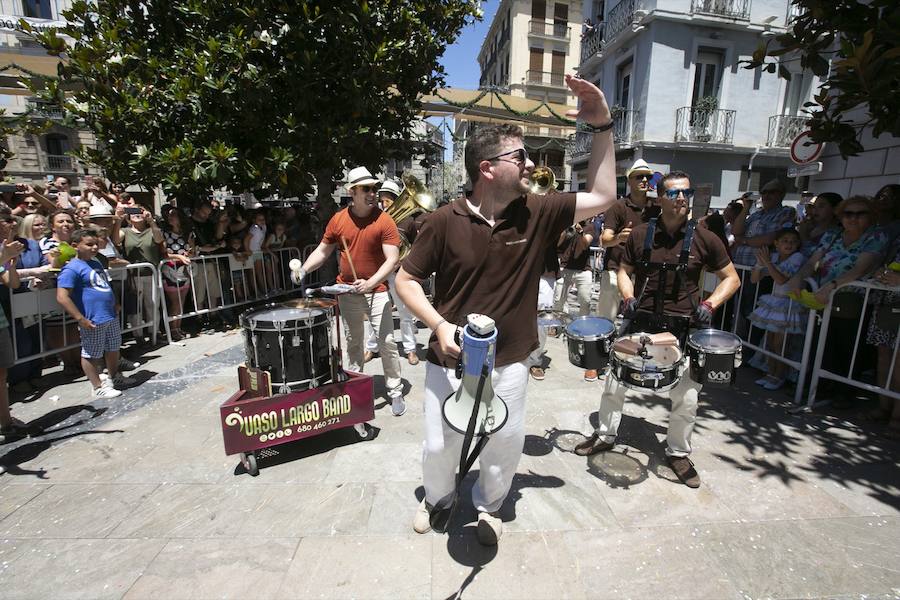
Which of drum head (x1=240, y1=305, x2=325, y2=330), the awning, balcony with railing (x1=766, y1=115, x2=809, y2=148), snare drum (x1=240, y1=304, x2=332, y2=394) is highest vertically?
balcony with railing (x1=766, y1=115, x2=809, y2=148)

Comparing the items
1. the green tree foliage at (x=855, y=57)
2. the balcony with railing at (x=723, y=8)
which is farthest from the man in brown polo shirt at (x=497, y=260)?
the balcony with railing at (x=723, y=8)

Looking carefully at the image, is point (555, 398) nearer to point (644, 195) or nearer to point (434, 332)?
point (644, 195)

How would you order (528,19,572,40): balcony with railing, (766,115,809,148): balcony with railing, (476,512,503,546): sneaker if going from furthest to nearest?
(528,19,572,40): balcony with railing, (766,115,809,148): balcony with railing, (476,512,503,546): sneaker

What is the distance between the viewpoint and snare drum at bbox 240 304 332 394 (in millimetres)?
3223

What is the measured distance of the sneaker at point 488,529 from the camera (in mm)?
2477

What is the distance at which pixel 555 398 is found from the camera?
15.0 ft

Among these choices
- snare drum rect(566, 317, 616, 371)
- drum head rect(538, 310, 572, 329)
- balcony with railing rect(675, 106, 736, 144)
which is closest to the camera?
snare drum rect(566, 317, 616, 371)

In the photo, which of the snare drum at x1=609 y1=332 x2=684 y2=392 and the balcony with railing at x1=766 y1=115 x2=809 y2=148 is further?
the balcony with railing at x1=766 y1=115 x2=809 y2=148

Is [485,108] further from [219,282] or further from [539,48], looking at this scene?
[539,48]

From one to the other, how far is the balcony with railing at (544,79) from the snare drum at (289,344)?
37.1 meters

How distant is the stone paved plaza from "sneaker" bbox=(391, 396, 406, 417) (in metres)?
0.15

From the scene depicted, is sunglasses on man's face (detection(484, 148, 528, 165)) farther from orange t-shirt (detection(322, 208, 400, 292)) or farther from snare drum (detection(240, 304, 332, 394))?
orange t-shirt (detection(322, 208, 400, 292))

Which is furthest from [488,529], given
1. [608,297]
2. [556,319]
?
[556,319]

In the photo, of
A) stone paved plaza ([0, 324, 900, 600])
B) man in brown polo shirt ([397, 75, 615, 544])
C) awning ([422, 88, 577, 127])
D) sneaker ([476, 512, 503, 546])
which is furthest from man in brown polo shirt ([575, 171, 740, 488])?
awning ([422, 88, 577, 127])
